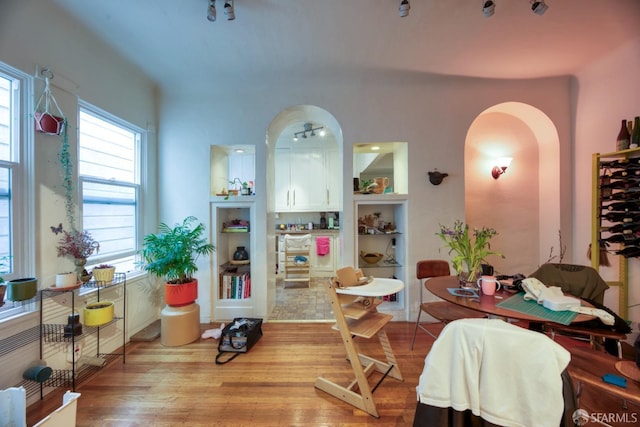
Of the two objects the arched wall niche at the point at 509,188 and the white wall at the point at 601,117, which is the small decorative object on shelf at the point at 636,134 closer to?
the white wall at the point at 601,117

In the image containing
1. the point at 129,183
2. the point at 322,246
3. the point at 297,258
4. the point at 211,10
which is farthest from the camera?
the point at 322,246

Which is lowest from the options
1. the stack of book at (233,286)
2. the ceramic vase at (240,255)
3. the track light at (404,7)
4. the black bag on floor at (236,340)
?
the black bag on floor at (236,340)

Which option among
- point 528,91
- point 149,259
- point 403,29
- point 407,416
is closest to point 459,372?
point 407,416

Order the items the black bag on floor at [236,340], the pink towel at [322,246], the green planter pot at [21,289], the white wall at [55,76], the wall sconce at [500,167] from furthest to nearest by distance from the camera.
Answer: the pink towel at [322,246] < the wall sconce at [500,167] < the black bag on floor at [236,340] < the white wall at [55,76] < the green planter pot at [21,289]

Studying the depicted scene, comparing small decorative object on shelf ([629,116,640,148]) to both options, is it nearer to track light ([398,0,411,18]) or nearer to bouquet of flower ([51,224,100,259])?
track light ([398,0,411,18])

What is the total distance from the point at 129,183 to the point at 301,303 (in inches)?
107

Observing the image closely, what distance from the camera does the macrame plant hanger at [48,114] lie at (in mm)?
1827

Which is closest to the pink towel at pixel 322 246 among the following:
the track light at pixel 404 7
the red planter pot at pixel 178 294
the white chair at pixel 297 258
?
the white chair at pixel 297 258

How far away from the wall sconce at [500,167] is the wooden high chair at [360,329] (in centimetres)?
250

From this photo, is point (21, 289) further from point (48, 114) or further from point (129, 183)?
point (129, 183)

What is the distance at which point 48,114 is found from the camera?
Result: 1.84 metres

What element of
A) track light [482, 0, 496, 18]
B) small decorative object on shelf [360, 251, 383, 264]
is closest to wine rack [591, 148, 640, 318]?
track light [482, 0, 496, 18]

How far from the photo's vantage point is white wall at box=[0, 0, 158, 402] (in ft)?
5.71

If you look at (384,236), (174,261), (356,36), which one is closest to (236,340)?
(174,261)
